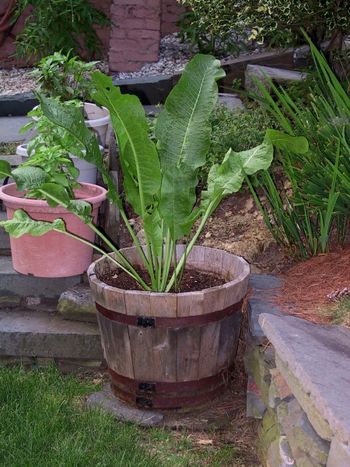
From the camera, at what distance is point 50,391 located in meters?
3.12

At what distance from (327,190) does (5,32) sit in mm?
5097

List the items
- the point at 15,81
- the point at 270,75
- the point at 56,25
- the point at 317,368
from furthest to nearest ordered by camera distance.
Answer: the point at 15,81, the point at 56,25, the point at 270,75, the point at 317,368

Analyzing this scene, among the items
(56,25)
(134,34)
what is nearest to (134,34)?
(134,34)

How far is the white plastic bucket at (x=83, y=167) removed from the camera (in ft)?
12.9

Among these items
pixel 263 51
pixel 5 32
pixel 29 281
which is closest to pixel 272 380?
pixel 29 281

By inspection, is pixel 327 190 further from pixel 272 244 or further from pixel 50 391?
pixel 50 391

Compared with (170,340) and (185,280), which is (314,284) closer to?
(185,280)

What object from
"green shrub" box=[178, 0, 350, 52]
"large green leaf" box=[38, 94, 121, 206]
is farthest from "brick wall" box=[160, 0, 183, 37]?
"large green leaf" box=[38, 94, 121, 206]

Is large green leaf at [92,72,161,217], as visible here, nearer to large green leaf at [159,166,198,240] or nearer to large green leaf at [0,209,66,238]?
large green leaf at [159,166,198,240]

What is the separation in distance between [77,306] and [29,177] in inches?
28.3

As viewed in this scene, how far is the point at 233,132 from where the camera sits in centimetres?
407

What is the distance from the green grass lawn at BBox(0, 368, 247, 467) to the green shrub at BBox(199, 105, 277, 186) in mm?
1642

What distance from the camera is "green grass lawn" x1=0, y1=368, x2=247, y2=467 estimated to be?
2.60 metres

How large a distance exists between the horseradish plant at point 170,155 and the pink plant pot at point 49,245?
0.36m
